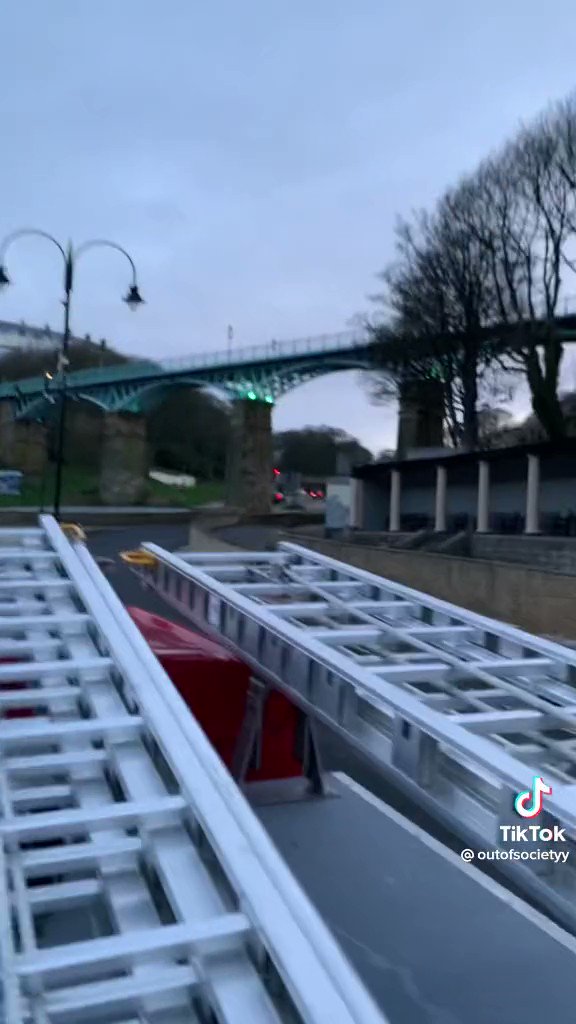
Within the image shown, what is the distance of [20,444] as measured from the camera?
9431cm

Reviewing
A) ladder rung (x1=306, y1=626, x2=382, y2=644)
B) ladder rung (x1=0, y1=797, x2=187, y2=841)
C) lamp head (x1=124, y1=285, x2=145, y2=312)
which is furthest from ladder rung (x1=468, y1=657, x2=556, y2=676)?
lamp head (x1=124, y1=285, x2=145, y2=312)

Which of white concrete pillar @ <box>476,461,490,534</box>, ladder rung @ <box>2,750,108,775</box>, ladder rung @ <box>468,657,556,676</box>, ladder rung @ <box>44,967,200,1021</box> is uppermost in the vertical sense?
white concrete pillar @ <box>476,461,490,534</box>

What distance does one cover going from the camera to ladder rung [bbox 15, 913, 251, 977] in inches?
98.8

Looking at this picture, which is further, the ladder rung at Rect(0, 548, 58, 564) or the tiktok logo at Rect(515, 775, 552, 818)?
the ladder rung at Rect(0, 548, 58, 564)

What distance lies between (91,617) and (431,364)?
4402cm

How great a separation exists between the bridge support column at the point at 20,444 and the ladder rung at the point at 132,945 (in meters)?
92.5

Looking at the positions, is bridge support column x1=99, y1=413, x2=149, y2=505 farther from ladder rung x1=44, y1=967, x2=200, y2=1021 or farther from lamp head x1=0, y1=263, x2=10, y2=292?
ladder rung x1=44, y1=967, x2=200, y2=1021

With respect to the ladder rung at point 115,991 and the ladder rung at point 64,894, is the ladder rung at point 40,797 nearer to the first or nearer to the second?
the ladder rung at point 64,894

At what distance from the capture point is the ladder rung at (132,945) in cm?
251

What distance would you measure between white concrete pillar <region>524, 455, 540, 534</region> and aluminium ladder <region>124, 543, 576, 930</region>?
26.4 meters

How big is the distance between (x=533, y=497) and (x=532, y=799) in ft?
99.8

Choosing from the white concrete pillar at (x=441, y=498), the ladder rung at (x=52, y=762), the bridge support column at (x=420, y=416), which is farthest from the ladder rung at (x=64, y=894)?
the bridge support column at (x=420, y=416)

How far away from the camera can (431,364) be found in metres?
47.6

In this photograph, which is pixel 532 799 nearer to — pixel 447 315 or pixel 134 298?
pixel 134 298
